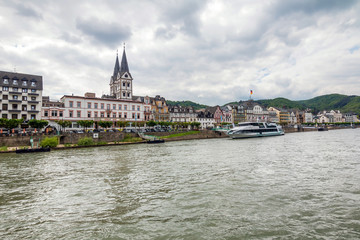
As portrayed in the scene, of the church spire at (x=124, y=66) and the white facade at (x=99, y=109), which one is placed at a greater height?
the church spire at (x=124, y=66)

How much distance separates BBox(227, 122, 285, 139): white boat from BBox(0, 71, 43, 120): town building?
191 ft

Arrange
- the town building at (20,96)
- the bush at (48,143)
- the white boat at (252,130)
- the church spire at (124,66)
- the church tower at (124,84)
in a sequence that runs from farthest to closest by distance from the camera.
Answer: the church spire at (124,66) → the church tower at (124,84) → the white boat at (252,130) → the town building at (20,96) → the bush at (48,143)

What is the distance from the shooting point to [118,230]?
862 cm

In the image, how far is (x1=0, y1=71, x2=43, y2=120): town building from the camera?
5759 cm

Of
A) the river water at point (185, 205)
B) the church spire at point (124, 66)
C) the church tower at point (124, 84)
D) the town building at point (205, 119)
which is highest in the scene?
the church spire at point (124, 66)

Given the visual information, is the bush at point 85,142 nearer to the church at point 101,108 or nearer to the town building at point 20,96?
the church at point 101,108

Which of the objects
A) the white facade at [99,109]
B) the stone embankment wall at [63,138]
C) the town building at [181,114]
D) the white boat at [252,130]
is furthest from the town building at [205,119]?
the stone embankment wall at [63,138]

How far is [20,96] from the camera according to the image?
2354 inches

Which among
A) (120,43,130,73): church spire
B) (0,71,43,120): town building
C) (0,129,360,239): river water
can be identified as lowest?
(0,129,360,239): river water

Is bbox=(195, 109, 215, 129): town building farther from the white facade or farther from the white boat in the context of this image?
the white facade

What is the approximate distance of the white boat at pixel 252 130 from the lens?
227 feet

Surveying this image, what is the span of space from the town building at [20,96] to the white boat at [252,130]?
58250 mm

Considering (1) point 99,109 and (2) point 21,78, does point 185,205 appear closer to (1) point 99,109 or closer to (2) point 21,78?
(1) point 99,109

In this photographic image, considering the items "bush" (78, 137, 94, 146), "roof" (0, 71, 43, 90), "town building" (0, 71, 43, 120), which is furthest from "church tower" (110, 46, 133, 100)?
"bush" (78, 137, 94, 146)
